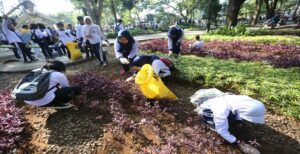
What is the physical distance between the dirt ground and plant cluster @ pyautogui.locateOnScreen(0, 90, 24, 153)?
0.18 meters

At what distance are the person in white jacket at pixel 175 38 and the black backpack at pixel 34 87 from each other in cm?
526

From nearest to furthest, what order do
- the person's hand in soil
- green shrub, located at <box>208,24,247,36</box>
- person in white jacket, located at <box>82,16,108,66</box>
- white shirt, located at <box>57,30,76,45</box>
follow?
the person's hand in soil → person in white jacket, located at <box>82,16,108,66</box> → white shirt, located at <box>57,30,76,45</box> → green shrub, located at <box>208,24,247,36</box>

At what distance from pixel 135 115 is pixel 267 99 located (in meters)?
2.80

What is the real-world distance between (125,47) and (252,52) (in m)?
5.93

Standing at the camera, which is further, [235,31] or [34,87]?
[235,31]

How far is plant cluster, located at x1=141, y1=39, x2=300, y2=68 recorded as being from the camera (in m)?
7.66

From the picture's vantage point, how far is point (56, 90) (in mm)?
4426

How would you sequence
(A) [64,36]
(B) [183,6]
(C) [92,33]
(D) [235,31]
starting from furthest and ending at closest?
1. (B) [183,6]
2. (D) [235,31]
3. (A) [64,36]
4. (C) [92,33]

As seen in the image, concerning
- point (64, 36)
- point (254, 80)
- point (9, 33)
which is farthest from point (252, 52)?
point (9, 33)

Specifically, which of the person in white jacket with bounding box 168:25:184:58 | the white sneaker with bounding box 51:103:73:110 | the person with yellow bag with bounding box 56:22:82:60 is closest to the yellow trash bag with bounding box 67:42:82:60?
the person with yellow bag with bounding box 56:22:82:60

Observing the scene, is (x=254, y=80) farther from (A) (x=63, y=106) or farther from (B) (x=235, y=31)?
(B) (x=235, y=31)

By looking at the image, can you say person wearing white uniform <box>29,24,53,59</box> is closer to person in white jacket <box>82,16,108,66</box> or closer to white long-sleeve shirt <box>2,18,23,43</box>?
white long-sleeve shirt <box>2,18,23,43</box>

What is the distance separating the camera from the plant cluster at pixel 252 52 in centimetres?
766

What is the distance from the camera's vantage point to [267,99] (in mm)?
4844
